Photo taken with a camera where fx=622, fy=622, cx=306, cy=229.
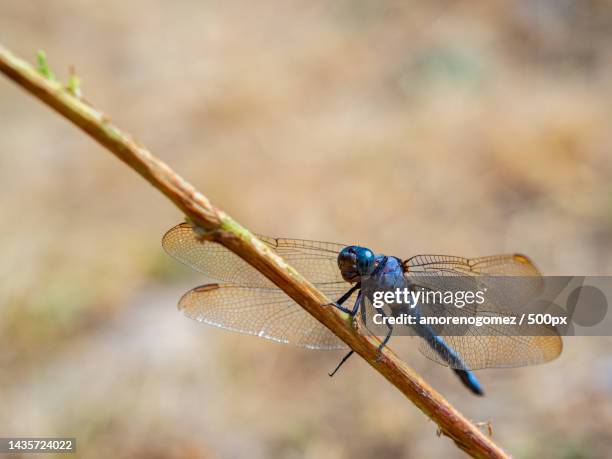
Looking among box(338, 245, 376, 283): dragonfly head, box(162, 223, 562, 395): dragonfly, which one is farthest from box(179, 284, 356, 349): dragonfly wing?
box(338, 245, 376, 283): dragonfly head

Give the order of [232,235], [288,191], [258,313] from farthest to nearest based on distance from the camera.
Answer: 1. [288,191]
2. [258,313]
3. [232,235]

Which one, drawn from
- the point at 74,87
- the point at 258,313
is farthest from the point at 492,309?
the point at 74,87

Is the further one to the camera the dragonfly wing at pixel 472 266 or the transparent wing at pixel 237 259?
the dragonfly wing at pixel 472 266

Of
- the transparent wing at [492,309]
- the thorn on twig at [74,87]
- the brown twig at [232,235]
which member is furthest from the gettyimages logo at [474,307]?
the thorn on twig at [74,87]

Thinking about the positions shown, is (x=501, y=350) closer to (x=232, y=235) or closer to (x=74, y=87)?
(x=232, y=235)

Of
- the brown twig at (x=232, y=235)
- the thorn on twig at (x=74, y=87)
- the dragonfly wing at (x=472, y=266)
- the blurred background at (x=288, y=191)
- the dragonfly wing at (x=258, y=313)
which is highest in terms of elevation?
the blurred background at (x=288, y=191)

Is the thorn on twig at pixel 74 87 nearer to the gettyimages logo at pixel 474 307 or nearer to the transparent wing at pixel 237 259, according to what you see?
the transparent wing at pixel 237 259
